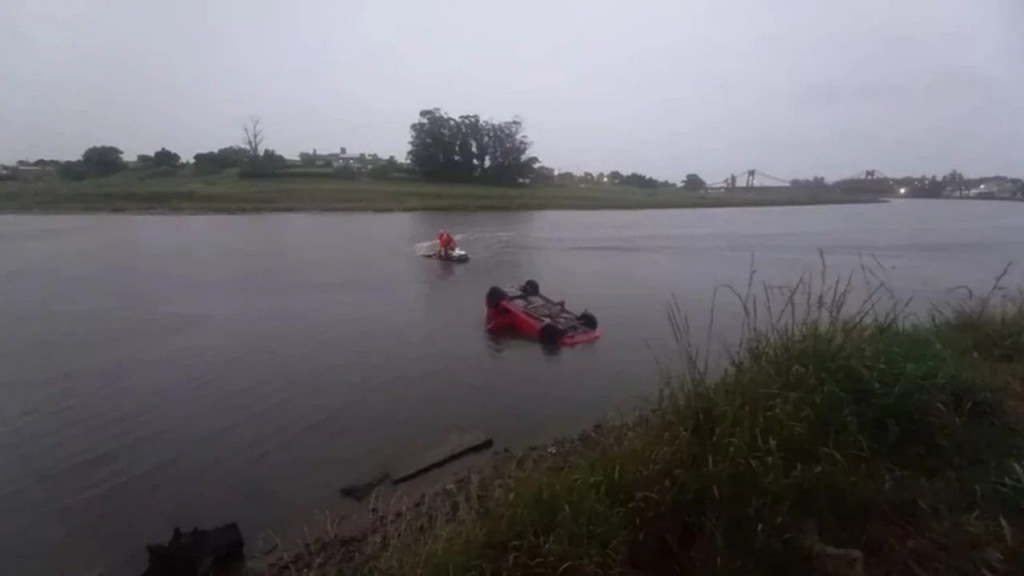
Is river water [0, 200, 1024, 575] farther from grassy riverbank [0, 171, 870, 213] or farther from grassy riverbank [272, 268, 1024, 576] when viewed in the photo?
grassy riverbank [0, 171, 870, 213]

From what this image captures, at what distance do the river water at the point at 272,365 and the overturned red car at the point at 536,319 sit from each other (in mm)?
432

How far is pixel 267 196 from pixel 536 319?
47.2m

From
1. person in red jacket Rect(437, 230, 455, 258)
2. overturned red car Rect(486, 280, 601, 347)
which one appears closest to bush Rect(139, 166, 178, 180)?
person in red jacket Rect(437, 230, 455, 258)

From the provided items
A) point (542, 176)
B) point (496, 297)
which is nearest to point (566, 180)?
point (542, 176)

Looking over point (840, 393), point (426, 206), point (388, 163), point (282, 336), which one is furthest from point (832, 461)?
point (388, 163)

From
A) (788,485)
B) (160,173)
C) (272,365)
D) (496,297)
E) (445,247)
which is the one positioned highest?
(160,173)

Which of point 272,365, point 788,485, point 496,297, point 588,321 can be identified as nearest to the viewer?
point 788,485

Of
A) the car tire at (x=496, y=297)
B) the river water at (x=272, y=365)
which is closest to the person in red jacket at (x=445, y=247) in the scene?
the river water at (x=272, y=365)

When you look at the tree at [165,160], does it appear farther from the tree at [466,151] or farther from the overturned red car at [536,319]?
the overturned red car at [536,319]

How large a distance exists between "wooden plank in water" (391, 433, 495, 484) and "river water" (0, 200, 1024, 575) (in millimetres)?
327

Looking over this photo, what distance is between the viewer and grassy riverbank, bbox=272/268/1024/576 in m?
3.57

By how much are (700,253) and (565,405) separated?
2436cm

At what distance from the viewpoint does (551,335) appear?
588 inches

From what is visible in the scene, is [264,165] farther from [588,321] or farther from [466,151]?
[588,321]
